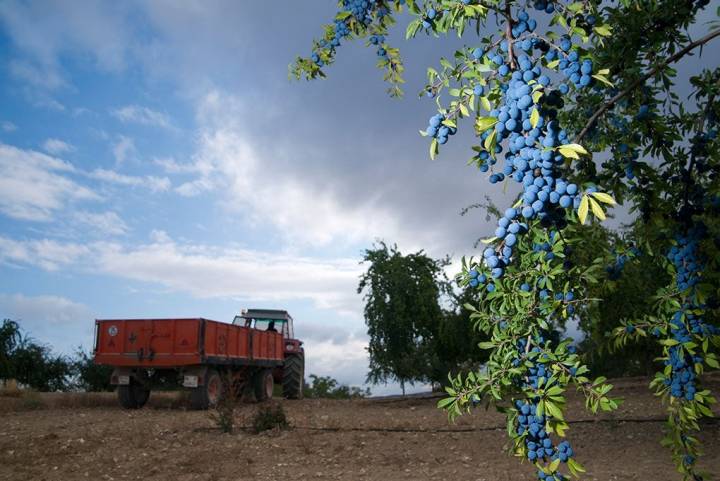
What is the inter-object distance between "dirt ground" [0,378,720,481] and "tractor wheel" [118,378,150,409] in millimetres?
1713

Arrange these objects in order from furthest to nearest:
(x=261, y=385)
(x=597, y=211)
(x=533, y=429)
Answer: (x=261, y=385) < (x=533, y=429) < (x=597, y=211)

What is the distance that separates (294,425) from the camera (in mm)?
10383

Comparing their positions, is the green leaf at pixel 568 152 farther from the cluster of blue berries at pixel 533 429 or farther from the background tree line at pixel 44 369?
the background tree line at pixel 44 369

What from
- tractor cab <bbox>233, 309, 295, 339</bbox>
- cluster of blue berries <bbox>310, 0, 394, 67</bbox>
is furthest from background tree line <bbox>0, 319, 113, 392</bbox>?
cluster of blue berries <bbox>310, 0, 394, 67</bbox>

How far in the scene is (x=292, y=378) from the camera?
1942cm

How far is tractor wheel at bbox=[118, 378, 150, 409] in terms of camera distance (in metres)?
13.9

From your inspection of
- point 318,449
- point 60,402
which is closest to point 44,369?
point 60,402

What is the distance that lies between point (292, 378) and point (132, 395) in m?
6.38

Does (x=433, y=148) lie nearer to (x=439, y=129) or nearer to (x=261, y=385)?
(x=439, y=129)

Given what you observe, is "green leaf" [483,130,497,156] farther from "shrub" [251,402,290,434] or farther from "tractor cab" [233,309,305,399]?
"tractor cab" [233,309,305,399]

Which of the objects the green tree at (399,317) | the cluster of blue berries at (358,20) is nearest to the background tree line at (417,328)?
the green tree at (399,317)

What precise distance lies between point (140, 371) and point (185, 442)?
5.72 metres

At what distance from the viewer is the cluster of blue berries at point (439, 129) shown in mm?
2719

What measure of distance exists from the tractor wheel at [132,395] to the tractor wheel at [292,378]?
19.1ft
